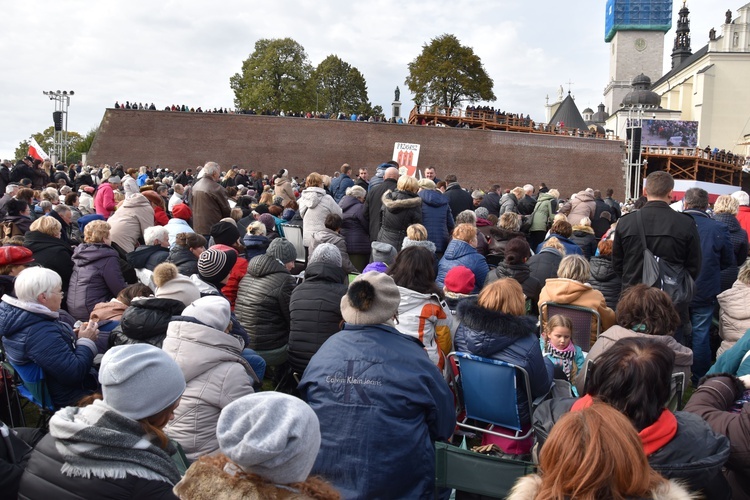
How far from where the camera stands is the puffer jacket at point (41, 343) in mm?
4086

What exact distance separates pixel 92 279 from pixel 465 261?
3.70m

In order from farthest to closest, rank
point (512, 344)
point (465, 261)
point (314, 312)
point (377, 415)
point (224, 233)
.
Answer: point (224, 233) < point (465, 261) < point (314, 312) < point (512, 344) < point (377, 415)

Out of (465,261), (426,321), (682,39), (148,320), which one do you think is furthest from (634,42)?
(148,320)

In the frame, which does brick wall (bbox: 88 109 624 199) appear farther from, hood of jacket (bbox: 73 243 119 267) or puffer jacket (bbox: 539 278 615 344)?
puffer jacket (bbox: 539 278 615 344)

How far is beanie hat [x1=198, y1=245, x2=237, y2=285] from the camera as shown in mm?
5836

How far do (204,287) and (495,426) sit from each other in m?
2.75

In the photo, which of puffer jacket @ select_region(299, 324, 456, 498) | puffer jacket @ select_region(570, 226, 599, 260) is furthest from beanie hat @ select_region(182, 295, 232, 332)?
puffer jacket @ select_region(570, 226, 599, 260)

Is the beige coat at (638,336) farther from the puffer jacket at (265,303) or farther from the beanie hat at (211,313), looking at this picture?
the puffer jacket at (265,303)

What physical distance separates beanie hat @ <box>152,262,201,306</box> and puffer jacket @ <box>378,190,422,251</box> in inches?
147

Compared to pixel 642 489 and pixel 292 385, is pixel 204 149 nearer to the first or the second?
pixel 292 385

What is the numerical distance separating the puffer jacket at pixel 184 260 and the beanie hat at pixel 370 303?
3.32 metres

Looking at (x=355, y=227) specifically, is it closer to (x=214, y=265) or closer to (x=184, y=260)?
(x=184, y=260)

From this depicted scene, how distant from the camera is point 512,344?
3.91m

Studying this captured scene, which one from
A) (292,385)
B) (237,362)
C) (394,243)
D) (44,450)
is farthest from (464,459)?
(394,243)
